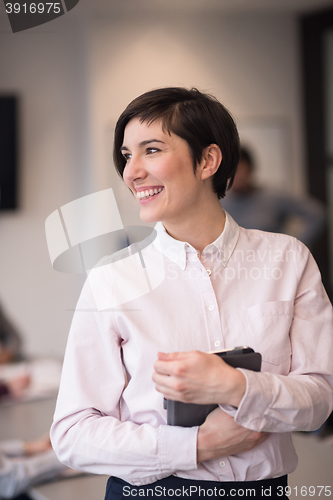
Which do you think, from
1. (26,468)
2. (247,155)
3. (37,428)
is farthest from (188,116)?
(247,155)

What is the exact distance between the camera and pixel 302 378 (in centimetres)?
70

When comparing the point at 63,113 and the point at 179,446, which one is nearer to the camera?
the point at 179,446

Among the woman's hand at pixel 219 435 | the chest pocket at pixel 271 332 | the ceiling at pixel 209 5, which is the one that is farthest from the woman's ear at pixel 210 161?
the ceiling at pixel 209 5

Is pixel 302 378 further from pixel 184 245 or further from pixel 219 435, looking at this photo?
pixel 184 245

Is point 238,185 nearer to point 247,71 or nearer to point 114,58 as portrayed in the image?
point 247,71

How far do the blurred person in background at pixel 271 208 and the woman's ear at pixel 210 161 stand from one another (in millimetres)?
1294


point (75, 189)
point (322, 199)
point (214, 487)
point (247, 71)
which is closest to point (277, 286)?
point (214, 487)

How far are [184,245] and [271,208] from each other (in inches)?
57.0

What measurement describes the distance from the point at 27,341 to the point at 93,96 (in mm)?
699

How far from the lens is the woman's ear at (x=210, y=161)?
2.51ft

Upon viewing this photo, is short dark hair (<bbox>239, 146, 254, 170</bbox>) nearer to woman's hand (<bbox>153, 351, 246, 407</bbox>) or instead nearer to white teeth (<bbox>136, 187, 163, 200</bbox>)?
white teeth (<bbox>136, 187, 163, 200</bbox>)

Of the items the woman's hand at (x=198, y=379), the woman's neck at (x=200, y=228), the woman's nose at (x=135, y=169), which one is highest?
the woman's nose at (x=135, y=169)

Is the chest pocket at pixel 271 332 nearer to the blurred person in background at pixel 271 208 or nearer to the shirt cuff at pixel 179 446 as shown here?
the shirt cuff at pixel 179 446

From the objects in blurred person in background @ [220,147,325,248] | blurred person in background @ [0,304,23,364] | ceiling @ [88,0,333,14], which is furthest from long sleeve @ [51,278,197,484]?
blurred person in background @ [220,147,325,248]
